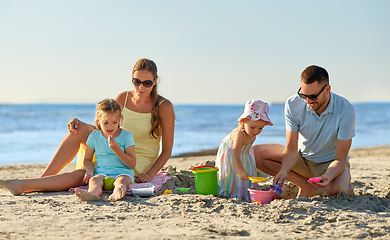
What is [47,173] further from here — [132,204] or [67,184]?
[132,204]

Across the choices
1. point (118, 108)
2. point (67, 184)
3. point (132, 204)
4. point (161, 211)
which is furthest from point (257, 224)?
point (67, 184)

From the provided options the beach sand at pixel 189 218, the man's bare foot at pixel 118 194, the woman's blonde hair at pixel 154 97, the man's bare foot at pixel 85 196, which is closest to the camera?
the beach sand at pixel 189 218

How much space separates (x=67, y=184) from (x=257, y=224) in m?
2.24

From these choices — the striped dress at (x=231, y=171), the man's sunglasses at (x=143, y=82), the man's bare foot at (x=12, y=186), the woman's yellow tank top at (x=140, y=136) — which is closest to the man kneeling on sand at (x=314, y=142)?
the striped dress at (x=231, y=171)

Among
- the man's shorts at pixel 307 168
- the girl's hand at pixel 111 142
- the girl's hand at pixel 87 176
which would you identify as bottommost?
the girl's hand at pixel 87 176

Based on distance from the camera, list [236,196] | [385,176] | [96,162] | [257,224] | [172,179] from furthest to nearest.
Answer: [385,176] → [172,179] → [96,162] → [236,196] → [257,224]

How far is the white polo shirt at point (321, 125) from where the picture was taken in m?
3.68

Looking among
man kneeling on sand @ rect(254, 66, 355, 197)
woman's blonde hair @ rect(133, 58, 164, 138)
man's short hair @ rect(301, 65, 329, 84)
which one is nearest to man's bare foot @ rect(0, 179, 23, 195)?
woman's blonde hair @ rect(133, 58, 164, 138)

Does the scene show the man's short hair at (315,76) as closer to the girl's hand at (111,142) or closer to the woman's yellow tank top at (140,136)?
the woman's yellow tank top at (140,136)

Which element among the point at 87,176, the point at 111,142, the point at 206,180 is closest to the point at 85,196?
the point at 87,176

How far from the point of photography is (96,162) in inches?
160

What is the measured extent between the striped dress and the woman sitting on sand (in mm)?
662

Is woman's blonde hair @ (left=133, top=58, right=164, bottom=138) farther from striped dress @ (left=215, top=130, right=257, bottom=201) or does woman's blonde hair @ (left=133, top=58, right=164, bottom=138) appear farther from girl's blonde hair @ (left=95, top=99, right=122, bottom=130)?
striped dress @ (left=215, top=130, right=257, bottom=201)

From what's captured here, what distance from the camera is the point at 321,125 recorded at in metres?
3.80
